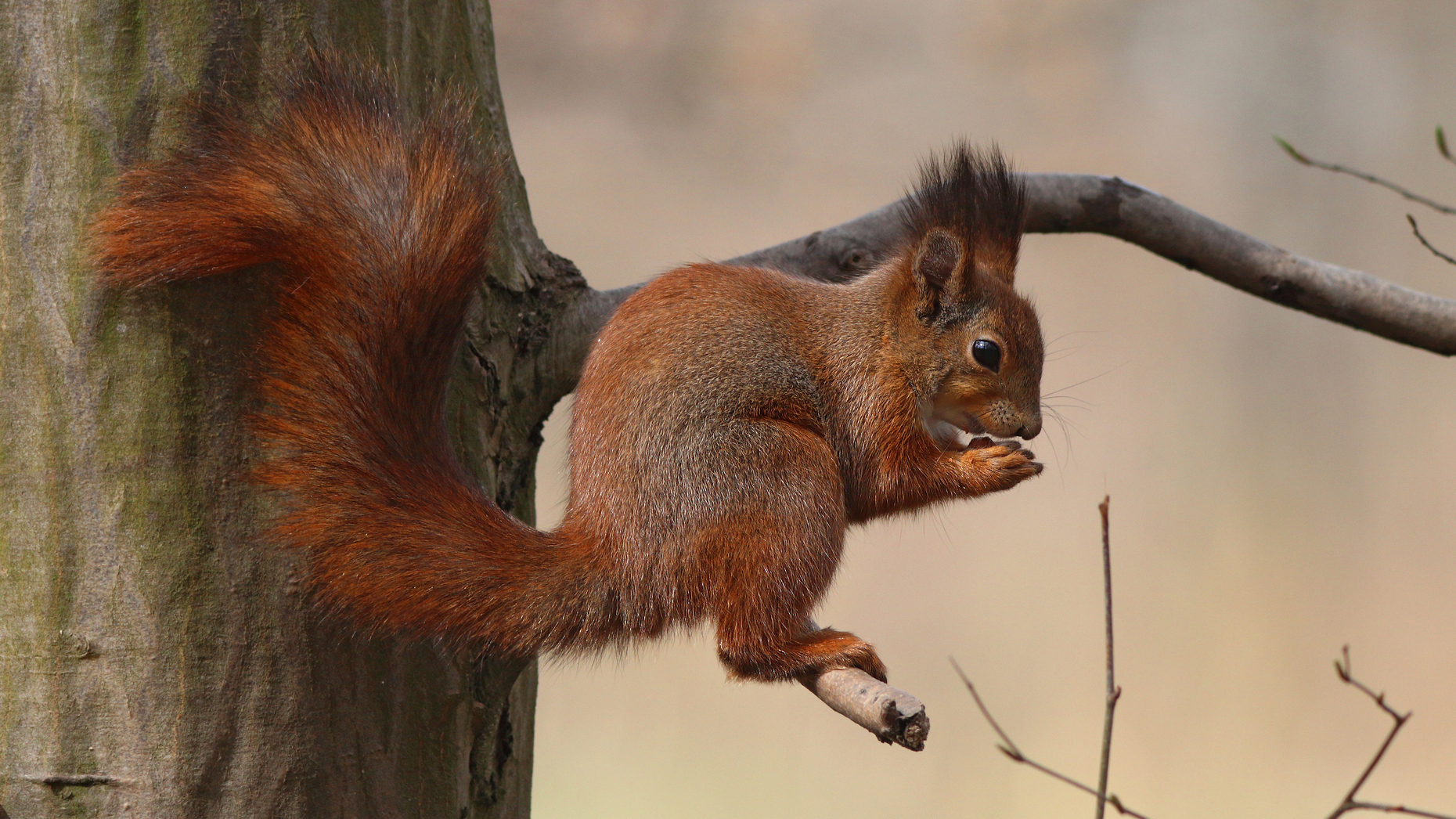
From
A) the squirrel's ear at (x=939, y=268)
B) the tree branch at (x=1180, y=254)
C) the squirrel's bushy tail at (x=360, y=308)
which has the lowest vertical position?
the squirrel's bushy tail at (x=360, y=308)

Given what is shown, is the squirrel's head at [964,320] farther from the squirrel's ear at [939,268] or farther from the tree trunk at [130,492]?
the tree trunk at [130,492]

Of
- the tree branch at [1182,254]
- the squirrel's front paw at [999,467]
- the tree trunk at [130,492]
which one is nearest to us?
the tree trunk at [130,492]

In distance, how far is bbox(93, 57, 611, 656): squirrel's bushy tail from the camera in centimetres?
64

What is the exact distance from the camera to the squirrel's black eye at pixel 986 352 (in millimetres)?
1005

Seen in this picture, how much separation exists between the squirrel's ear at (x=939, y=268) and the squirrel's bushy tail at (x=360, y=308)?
421 millimetres

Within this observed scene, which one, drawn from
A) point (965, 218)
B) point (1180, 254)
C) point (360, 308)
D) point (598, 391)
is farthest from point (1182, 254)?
point (360, 308)

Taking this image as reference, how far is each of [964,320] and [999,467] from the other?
0.15 meters

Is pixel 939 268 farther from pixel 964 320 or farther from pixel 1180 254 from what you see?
pixel 1180 254

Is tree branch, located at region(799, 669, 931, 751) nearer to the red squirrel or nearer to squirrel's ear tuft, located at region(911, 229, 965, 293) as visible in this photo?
the red squirrel

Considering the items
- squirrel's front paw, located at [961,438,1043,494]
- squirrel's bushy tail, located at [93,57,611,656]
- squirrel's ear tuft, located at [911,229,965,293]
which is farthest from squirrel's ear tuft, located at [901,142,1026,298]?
squirrel's bushy tail, located at [93,57,611,656]

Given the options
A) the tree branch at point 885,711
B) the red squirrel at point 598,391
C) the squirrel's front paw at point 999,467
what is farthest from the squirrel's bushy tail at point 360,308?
the squirrel's front paw at point 999,467

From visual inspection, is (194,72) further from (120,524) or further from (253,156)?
(120,524)

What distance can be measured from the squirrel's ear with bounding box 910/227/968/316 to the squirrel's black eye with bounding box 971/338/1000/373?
51 millimetres

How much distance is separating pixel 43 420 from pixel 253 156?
20 centimetres
